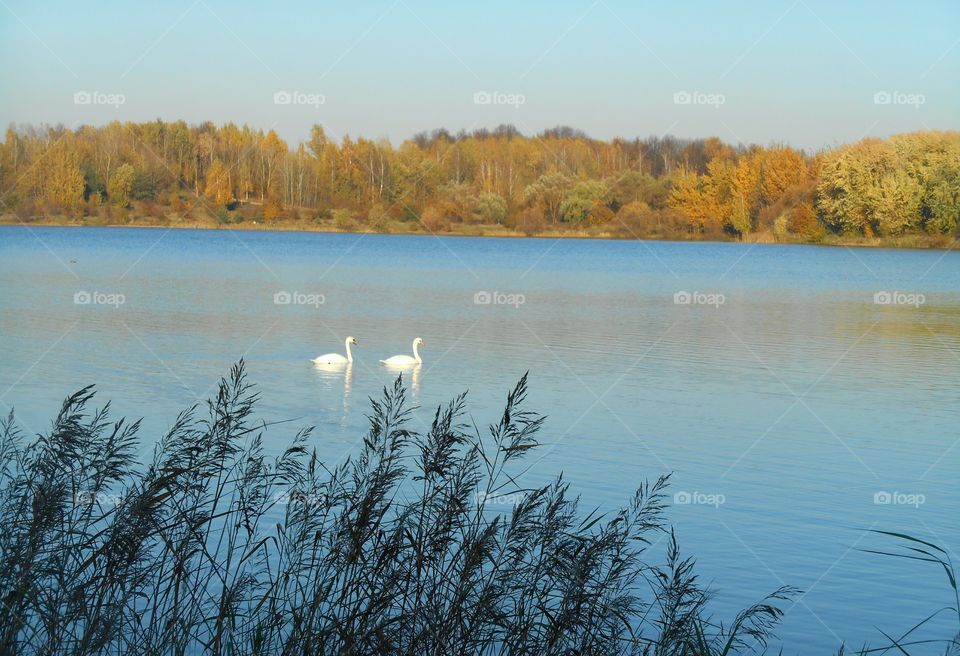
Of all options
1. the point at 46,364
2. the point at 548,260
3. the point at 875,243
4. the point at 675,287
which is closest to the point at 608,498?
the point at 46,364

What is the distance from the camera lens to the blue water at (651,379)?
895 cm

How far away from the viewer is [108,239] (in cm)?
6303

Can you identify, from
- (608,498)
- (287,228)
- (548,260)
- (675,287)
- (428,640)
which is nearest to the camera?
(428,640)

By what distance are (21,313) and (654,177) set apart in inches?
2861

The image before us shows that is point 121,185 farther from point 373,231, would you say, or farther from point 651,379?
point 651,379

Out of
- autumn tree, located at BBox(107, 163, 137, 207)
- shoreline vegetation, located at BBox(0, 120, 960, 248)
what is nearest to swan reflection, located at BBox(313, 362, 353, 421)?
shoreline vegetation, located at BBox(0, 120, 960, 248)

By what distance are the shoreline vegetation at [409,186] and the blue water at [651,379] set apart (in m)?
40.7

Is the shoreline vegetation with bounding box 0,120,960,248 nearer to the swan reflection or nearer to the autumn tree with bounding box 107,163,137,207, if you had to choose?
the autumn tree with bounding box 107,163,137,207

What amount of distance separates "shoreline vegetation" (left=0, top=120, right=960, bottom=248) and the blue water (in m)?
40.7

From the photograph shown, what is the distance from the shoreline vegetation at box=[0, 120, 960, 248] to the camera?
8194 cm

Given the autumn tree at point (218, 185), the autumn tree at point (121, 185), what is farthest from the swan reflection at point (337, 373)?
the autumn tree at point (218, 185)

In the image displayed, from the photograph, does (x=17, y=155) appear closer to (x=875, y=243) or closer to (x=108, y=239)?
(x=108, y=239)

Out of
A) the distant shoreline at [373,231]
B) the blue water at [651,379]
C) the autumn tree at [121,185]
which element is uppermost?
the autumn tree at [121,185]

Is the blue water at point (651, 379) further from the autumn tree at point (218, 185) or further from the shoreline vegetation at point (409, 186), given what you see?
the autumn tree at point (218, 185)
